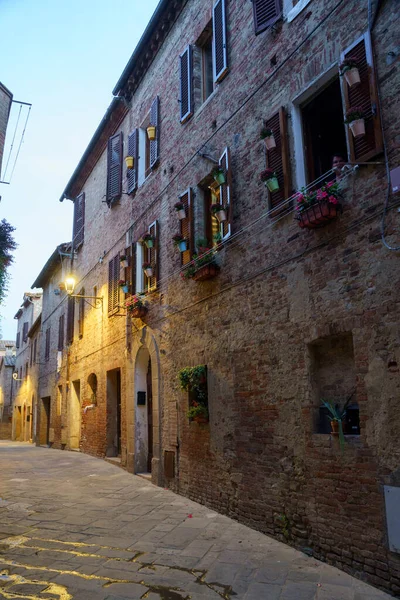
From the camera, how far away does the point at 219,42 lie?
8.50 metres

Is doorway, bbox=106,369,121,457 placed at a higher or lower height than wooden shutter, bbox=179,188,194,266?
lower

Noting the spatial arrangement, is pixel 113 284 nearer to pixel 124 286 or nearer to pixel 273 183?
pixel 124 286

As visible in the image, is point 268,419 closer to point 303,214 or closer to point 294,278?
point 294,278

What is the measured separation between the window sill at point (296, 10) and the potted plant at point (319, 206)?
2.50m

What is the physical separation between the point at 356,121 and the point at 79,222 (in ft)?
46.9

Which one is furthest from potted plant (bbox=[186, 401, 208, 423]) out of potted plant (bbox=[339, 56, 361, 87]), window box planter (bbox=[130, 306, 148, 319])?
potted plant (bbox=[339, 56, 361, 87])

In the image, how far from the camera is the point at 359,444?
4945 mm

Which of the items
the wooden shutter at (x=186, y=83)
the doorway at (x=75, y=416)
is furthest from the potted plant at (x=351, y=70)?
the doorway at (x=75, y=416)

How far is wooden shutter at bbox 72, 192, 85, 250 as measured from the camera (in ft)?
58.1

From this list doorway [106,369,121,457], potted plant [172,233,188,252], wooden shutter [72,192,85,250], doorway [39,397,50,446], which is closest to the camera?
potted plant [172,233,188,252]

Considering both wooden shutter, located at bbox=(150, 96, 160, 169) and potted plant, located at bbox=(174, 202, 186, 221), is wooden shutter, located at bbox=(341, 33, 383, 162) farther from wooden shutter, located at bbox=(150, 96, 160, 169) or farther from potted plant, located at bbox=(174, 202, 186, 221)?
wooden shutter, located at bbox=(150, 96, 160, 169)

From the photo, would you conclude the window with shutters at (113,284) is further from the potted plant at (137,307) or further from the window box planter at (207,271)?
the window box planter at (207,271)

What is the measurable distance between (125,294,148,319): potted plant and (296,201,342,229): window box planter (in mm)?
5747

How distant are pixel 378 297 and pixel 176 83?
7402mm
